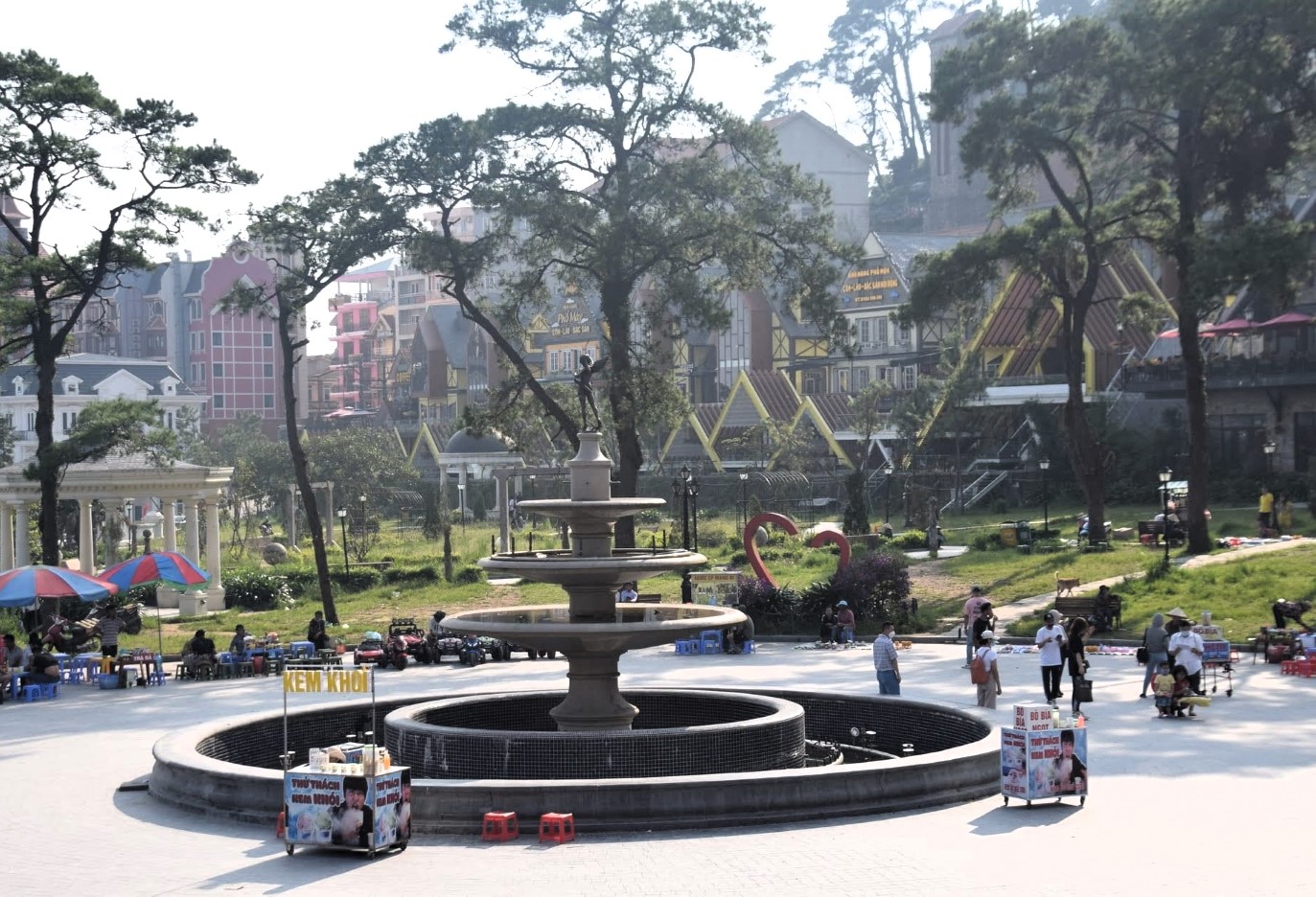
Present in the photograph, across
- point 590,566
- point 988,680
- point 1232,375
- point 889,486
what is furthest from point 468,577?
point 590,566

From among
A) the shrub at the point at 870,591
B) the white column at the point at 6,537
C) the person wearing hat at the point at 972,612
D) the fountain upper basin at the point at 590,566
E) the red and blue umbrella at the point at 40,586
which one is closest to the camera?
the fountain upper basin at the point at 590,566

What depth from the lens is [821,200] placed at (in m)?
42.8

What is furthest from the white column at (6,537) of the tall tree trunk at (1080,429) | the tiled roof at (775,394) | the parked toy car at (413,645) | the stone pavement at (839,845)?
the tiled roof at (775,394)

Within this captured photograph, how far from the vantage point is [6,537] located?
140 ft

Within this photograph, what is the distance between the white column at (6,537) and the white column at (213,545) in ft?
15.6

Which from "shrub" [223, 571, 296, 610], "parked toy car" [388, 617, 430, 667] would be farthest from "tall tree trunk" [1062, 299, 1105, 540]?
"shrub" [223, 571, 296, 610]

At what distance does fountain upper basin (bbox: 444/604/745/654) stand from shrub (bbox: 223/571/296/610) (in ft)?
81.6

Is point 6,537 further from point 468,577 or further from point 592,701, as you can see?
point 592,701

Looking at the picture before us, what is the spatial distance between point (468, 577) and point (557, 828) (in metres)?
31.3

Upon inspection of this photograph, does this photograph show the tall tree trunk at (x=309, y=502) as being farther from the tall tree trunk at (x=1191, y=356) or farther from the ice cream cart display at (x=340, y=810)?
the ice cream cart display at (x=340, y=810)

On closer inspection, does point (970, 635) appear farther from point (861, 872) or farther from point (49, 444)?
point (49, 444)

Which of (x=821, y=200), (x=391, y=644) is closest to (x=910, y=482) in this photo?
(x=821, y=200)

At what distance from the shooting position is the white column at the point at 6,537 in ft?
139

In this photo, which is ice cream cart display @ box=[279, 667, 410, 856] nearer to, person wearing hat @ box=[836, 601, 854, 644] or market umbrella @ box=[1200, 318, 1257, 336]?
person wearing hat @ box=[836, 601, 854, 644]
